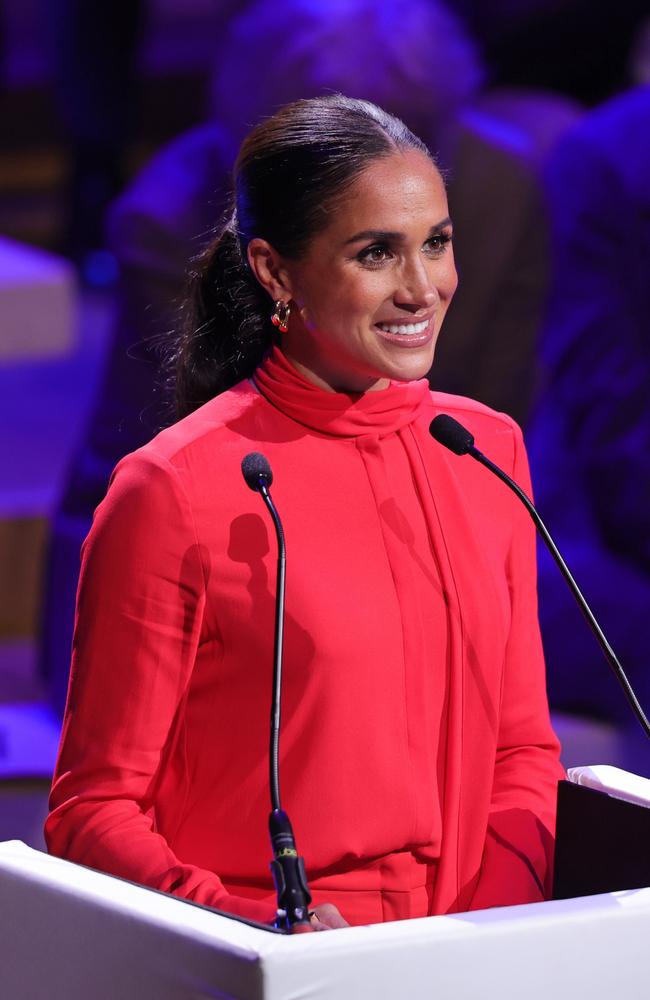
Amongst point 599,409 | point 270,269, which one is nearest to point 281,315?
point 270,269

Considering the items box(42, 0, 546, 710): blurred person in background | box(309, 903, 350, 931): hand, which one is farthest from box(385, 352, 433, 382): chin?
box(42, 0, 546, 710): blurred person in background

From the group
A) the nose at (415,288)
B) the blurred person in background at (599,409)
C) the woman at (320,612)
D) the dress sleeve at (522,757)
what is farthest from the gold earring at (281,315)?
the blurred person in background at (599,409)

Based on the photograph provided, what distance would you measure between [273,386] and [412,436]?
0.48 ft

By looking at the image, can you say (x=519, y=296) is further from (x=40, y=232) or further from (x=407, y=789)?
(x=40, y=232)

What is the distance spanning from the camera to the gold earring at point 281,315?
5.70 ft

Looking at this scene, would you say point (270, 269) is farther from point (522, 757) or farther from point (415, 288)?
point (522, 757)

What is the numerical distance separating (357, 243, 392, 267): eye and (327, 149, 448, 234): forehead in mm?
20

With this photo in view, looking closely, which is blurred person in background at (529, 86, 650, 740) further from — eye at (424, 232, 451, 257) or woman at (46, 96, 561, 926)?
eye at (424, 232, 451, 257)

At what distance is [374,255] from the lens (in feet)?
5.53

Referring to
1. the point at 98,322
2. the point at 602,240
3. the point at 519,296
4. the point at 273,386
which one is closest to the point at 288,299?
the point at 273,386

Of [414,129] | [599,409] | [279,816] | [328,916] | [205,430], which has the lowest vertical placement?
[328,916]

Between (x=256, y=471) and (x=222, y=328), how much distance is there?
0.28 metres

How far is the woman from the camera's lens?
5.38 feet

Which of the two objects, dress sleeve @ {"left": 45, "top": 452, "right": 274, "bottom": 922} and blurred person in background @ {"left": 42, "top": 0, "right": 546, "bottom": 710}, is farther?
blurred person in background @ {"left": 42, "top": 0, "right": 546, "bottom": 710}
